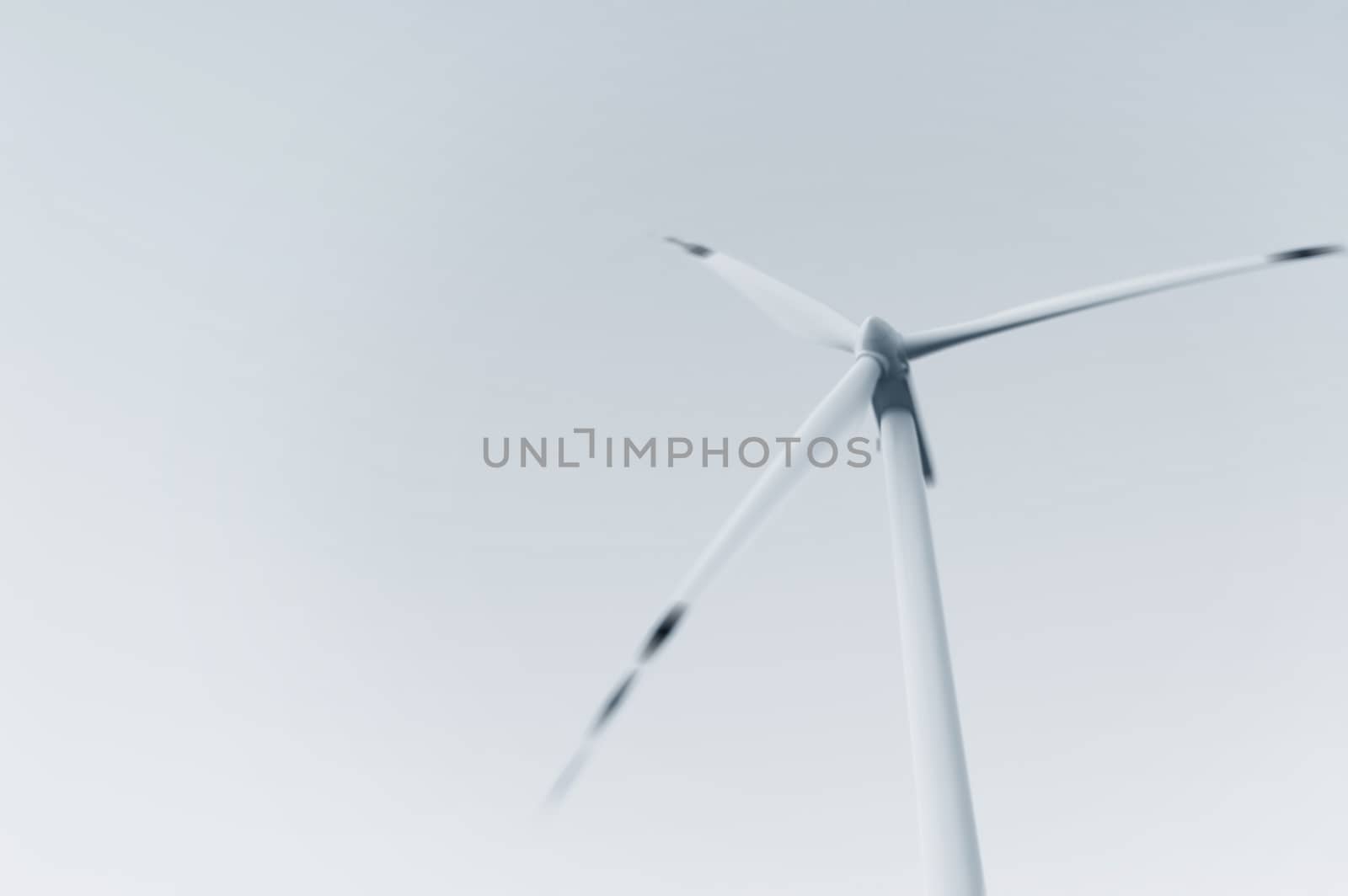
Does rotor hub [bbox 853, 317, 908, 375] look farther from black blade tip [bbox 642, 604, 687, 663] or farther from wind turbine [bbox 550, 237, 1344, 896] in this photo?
black blade tip [bbox 642, 604, 687, 663]

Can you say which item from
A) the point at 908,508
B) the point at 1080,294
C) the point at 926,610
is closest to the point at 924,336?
the point at 1080,294

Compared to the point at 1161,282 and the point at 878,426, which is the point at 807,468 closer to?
the point at 878,426

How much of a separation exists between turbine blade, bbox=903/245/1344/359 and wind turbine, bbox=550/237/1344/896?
17 millimetres

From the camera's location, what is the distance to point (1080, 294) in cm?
1548

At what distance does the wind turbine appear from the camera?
10.4 m

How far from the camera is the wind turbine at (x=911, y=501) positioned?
34.0 ft

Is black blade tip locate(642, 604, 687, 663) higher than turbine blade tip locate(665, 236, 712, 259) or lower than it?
lower

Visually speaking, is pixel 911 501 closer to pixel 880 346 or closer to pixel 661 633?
pixel 880 346

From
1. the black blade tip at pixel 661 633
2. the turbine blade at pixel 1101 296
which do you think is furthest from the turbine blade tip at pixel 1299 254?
the black blade tip at pixel 661 633

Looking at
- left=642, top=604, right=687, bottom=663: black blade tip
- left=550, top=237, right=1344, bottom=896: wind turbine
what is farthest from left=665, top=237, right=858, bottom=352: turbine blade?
left=642, top=604, right=687, bottom=663: black blade tip

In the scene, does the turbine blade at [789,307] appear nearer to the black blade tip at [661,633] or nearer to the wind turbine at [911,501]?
the wind turbine at [911,501]

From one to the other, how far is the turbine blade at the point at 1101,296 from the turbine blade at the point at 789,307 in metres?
1.17

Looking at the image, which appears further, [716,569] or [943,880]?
[716,569]

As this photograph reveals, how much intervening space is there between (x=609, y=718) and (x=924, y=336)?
293 inches
